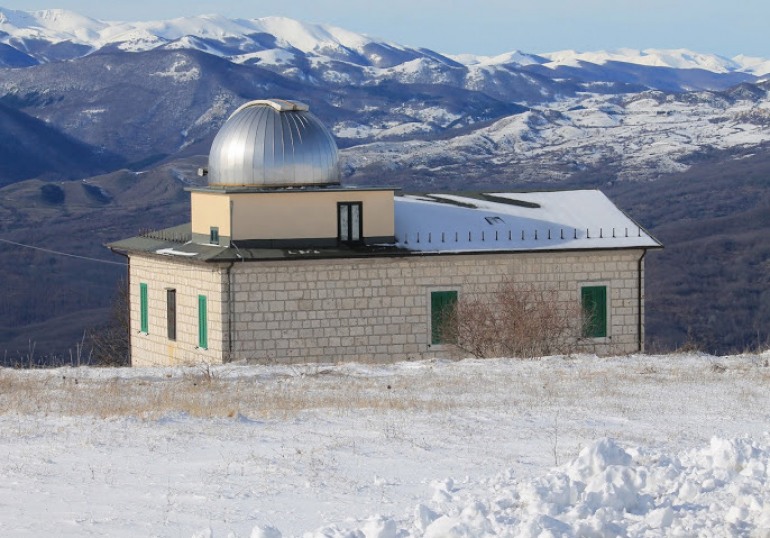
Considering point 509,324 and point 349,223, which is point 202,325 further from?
point 509,324

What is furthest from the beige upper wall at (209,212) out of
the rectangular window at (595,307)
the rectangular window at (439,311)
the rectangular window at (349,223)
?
the rectangular window at (595,307)

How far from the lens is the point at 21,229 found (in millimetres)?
177625

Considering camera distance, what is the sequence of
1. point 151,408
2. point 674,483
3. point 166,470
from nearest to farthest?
point 674,483 < point 166,470 < point 151,408

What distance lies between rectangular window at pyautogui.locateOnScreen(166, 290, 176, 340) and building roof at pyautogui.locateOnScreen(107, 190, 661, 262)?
991 millimetres

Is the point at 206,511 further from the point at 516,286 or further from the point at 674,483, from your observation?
the point at 516,286

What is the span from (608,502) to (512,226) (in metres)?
22.0

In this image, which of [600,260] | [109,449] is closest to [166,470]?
[109,449]

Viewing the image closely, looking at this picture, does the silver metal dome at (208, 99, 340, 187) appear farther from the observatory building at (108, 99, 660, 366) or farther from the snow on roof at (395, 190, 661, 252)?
the snow on roof at (395, 190, 661, 252)

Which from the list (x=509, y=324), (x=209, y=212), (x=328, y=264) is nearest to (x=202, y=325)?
(x=209, y=212)

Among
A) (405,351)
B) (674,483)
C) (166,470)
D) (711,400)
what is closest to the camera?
(674,483)

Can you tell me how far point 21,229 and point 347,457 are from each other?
17190 centimetres

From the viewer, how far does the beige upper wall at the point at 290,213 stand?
2925 cm

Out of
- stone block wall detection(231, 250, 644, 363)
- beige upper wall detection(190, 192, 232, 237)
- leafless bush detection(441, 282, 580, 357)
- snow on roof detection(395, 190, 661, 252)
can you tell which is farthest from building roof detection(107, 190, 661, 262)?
leafless bush detection(441, 282, 580, 357)

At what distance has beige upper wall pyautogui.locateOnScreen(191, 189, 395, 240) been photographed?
2925cm
